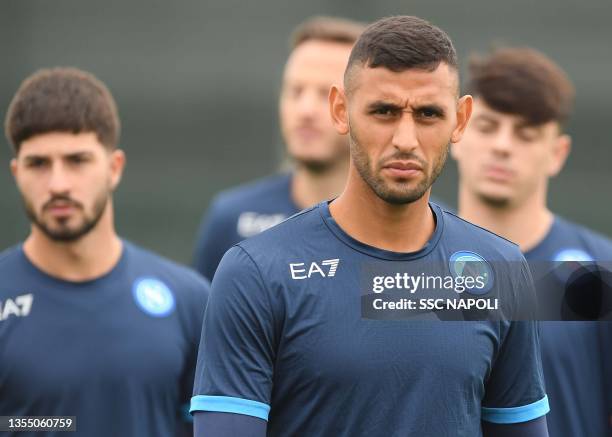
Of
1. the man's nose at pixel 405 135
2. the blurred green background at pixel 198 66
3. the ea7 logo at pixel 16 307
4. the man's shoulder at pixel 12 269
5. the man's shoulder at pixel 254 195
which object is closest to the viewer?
the man's nose at pixel 405 135

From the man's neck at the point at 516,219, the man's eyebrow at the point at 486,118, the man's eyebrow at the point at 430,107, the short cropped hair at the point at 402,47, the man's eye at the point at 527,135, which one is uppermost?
the man's eyebrow at the point at 486,118

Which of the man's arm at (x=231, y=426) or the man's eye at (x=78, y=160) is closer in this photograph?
the man's arm at (x=231, y=426)

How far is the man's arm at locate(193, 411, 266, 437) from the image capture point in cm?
384

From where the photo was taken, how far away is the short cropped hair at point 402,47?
4031 millimetres

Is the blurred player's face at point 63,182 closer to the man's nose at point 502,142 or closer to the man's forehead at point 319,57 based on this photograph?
the man's nose at point 502,142

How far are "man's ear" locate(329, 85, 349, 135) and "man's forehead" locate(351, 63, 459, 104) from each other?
0.14 meters

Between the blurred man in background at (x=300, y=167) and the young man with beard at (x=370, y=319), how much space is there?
3.27 metres

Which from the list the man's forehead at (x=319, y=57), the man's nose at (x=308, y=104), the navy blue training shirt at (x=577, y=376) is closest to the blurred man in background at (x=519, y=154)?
the navy blue training shirt at (x=577, y=376)

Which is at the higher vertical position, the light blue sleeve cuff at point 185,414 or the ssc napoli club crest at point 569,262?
the ssc napoli club crest at point 569,262

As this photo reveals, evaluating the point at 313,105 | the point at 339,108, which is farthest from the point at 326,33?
the point at 339,108

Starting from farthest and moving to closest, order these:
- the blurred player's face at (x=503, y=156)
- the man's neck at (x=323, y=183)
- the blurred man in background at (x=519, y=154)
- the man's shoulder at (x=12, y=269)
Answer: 1. the man's neck at (x=323, y=183)
2. the blurred player's face at (x=503, y=156)
3. the blurred man in background at (x=519, y=154)
4. the man's shoulder at (x=12, y=269)

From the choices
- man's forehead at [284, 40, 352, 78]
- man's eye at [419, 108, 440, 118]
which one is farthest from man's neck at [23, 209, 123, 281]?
man's forehead at [284, 40, 352, 78]

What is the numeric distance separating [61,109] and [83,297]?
33.5 inches

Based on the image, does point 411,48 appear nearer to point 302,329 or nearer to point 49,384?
point 302,329
